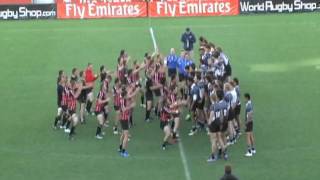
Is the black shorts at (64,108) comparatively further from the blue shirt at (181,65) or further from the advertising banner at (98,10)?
the advertising banner at (98,10)

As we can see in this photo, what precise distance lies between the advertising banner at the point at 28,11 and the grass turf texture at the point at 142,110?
3.53 ft

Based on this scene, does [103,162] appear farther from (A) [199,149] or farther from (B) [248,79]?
(B) [248,79]

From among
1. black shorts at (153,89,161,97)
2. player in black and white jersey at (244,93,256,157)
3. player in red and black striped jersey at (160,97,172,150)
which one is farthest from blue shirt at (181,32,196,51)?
player in black and white jersey at (244,93,256,157)

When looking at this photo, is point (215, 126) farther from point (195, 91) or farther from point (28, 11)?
point (28, 11)

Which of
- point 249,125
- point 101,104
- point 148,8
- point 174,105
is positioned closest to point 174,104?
point 174,105

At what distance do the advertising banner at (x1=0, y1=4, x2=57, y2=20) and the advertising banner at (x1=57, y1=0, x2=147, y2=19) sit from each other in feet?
1.74

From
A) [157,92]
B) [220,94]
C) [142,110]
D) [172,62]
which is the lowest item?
[142,110]

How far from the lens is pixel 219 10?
42.3 metres

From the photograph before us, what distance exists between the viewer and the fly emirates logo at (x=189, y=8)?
4194 centimetres

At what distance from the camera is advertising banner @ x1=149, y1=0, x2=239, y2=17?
138 ft

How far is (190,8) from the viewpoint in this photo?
4209 cm

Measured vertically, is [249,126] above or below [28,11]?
below

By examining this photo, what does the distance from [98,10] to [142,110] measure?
778 inches

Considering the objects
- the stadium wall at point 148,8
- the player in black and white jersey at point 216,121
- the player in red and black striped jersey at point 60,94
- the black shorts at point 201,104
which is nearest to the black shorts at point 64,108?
the player in red and black striped jersey at point 60,94
